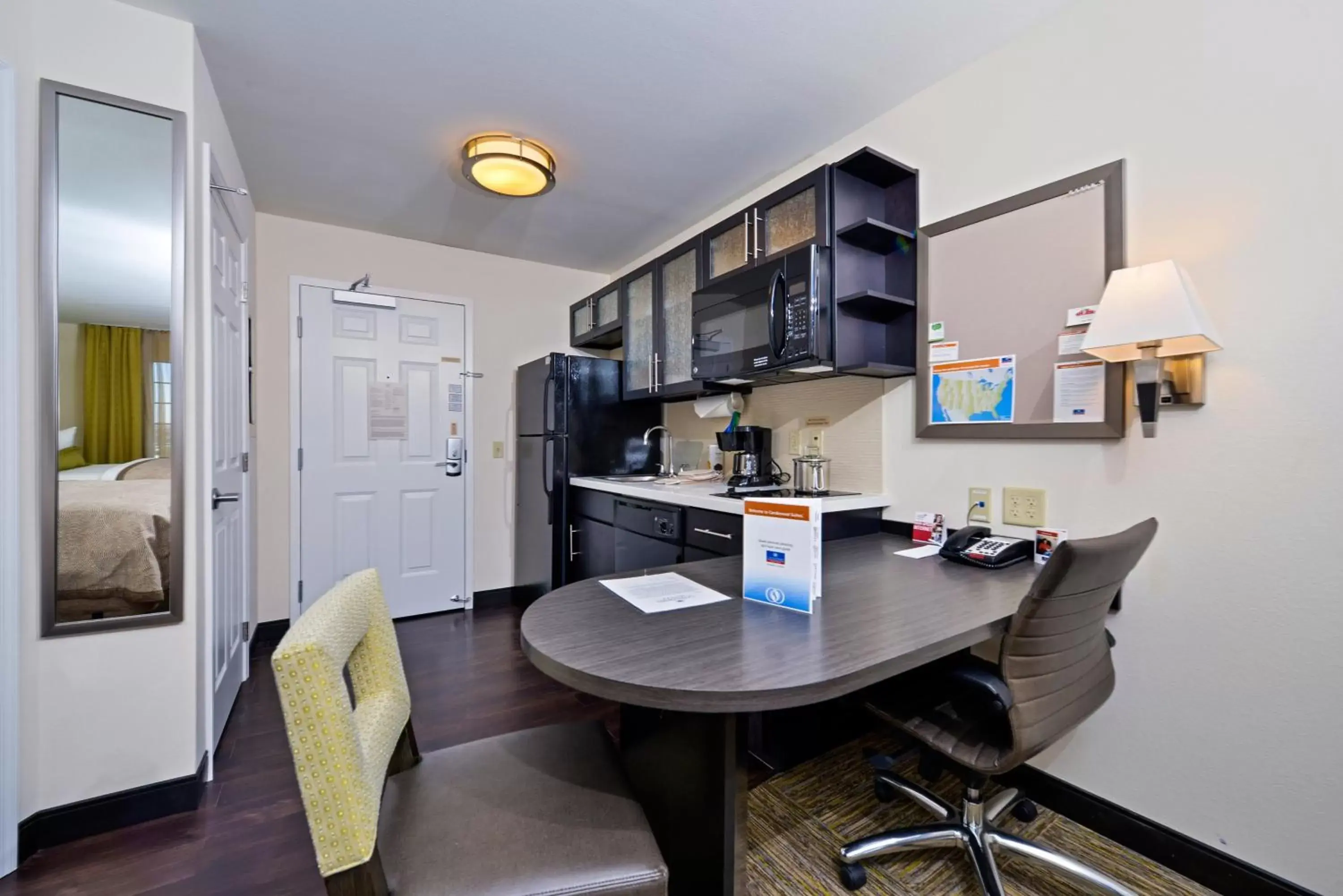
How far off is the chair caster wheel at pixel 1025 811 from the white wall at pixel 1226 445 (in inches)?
5.7

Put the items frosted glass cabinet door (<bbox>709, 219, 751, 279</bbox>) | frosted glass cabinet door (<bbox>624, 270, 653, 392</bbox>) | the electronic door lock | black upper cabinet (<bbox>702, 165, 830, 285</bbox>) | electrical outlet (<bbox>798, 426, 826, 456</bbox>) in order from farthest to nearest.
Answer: the electronic door lock → frosted glass cabinet door (<bbox>624, 270, 653, 392</bbox>) → electrical outlet (<bbox>798, 426, 826, 456</bbox>) → frosted glass cabinet door (<bbox>709, 219, 751, 279</bbox>) → black upper cabinet (<bbox>702, 165, 830, 285</bbox>)

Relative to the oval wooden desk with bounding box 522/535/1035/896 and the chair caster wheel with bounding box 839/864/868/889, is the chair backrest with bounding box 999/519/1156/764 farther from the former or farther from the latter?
the chair caster wheel with bounding box 839/864/868/889

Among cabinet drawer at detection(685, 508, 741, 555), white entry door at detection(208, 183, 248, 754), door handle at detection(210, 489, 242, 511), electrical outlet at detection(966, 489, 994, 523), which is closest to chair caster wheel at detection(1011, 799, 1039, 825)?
electrical outlet at detection(966, 489, 994, 523)

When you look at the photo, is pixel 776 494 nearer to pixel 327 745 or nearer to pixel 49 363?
pixel 327 745

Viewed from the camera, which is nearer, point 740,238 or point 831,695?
point 831,695

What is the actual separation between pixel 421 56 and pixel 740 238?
133 cm

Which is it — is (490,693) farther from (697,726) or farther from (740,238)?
(740,238)

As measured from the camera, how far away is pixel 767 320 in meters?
2.21

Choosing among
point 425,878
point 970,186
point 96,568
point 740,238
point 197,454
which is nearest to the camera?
point 425,878

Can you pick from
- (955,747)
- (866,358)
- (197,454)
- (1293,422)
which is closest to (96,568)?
(197,454)

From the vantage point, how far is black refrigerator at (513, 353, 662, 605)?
128 inches

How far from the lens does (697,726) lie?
0.98 m

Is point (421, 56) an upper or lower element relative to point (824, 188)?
upper

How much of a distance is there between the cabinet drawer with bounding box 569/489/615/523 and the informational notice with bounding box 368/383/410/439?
118 centimetres
